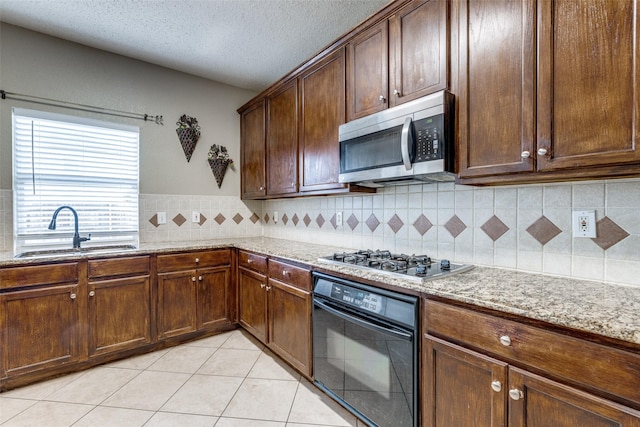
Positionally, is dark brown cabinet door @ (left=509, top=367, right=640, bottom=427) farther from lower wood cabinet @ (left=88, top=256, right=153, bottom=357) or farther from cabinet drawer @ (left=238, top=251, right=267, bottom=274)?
lower wood cabinet @ (left=88, top=256, right=153, bottom=357)

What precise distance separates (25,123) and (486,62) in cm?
332

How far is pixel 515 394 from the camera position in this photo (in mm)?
1054

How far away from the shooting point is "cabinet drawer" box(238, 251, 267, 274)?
2.49 m

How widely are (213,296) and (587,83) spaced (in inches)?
114

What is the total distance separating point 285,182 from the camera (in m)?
2.77

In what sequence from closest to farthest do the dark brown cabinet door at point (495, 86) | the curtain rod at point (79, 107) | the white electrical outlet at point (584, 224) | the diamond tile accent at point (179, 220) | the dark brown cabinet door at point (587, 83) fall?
1. the dark brown cabinet door at point (587, 83)
2. the dark brown cabinet door at point (495, 86)
3. the white electrical outlet at point (584, 224)
4. the curtain rod at point (79, 107)
5. the diamond tile accent at point (179, 220)

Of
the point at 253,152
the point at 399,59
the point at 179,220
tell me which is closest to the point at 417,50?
the point at 399,59

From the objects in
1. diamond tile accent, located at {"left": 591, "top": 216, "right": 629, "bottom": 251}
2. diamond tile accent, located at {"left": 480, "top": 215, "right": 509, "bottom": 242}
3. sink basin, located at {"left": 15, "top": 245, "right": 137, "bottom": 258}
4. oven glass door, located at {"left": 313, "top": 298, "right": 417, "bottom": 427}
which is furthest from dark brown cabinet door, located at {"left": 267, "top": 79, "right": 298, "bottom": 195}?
diamond tile accent, located at {"left": 591, "top": 216, "right": 629, "bottom": 251}

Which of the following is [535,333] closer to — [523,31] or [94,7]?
[523,31]

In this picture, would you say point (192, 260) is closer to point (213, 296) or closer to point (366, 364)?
point (213, 296)

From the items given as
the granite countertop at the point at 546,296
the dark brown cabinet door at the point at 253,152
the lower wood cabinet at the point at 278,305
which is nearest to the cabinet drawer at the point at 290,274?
the lower wood cabinet at the point at 278,305

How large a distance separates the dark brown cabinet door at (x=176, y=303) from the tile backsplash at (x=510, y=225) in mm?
1426

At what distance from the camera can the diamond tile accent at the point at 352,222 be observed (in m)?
2.53

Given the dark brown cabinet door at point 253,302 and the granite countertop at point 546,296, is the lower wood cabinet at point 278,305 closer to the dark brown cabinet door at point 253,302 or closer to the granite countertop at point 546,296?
the dark brown cabinet door at point 253,302
